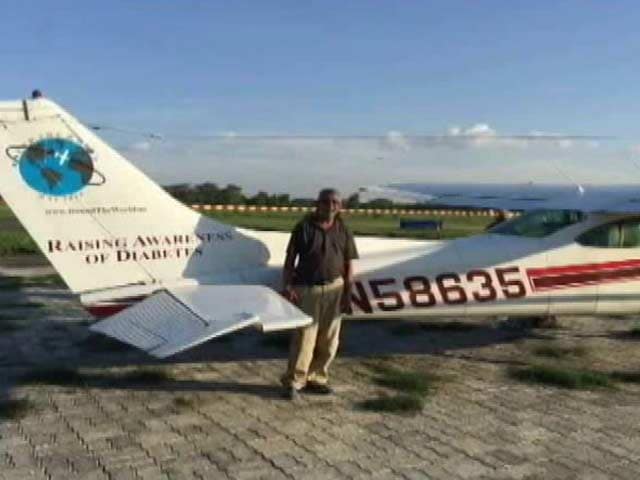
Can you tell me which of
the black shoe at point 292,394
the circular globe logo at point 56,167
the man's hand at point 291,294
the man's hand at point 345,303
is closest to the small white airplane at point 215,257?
the circular globe logo at point 56,167

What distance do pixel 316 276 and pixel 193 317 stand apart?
1.27m

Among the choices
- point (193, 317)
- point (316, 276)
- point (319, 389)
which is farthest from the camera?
point (319, 389)

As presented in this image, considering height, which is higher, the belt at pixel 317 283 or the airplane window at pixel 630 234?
the airplane window at pixel 630 234

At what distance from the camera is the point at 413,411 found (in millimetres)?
5879

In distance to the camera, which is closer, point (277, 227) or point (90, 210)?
point (90, 210)

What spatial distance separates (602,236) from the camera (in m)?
8.20

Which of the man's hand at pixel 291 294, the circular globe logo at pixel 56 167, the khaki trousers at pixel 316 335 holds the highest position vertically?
the circular globe logo at pixel 56 167

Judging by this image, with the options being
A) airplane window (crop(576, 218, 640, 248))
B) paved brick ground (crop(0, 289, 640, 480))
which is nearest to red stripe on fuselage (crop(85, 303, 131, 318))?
paved brick ground (crop(0, 289, 640, 480))

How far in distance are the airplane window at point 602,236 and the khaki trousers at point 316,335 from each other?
11.1 ft

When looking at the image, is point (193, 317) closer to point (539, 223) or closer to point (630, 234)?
point (539, 223)

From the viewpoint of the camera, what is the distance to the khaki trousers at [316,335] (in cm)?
618

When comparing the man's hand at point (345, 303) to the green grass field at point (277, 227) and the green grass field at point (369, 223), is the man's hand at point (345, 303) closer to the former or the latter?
the green grass field at point (277, 227)

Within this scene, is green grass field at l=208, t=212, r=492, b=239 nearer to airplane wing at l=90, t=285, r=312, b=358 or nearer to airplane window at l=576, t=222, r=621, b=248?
airplane window at l=576, t=222, r=621, b=248

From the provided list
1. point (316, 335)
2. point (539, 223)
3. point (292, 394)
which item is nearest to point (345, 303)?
point (316, 335)
